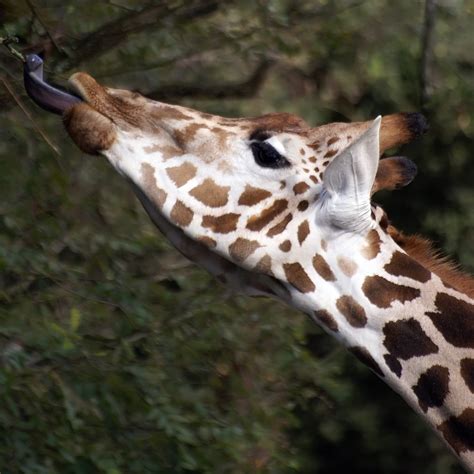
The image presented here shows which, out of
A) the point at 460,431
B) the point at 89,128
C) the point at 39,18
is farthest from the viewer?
the point at 39,18

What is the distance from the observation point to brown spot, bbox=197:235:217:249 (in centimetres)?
395

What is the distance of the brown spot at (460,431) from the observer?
3744 millimetres

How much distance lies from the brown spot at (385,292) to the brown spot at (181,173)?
1.86ft

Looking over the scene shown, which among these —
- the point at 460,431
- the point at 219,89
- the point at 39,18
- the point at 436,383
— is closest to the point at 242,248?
the point at 436,383

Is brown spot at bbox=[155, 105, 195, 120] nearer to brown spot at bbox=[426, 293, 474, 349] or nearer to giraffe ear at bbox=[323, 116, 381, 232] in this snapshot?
giraffe ear at bbox=[323, 116, 381, 232]

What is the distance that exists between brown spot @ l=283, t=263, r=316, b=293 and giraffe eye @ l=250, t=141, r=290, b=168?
29 centimetres

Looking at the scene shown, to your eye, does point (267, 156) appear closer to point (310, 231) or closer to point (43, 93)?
point (310, 231)

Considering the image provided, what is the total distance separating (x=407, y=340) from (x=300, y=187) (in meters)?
0.51

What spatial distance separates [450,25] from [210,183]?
14.4 feet

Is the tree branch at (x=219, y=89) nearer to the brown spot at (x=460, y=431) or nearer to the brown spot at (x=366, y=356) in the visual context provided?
the brown spot at (x=366, y=356)

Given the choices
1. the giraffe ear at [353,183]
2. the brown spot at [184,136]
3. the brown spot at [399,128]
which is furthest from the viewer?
the brown spot at [399,128]

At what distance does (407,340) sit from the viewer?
3781 mm

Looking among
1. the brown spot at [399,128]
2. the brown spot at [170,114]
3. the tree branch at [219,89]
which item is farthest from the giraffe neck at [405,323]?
the tree branch at [219,89]

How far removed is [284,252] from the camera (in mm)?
3891
